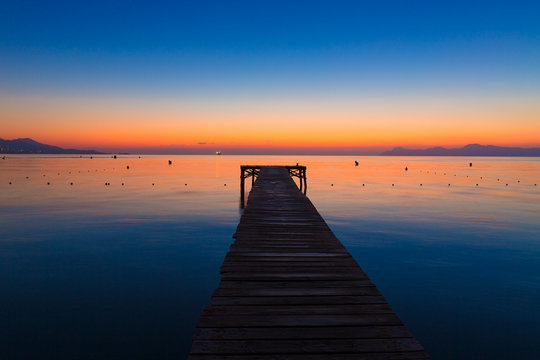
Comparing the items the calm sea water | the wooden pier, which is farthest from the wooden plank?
the calm sea water

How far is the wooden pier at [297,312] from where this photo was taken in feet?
11.7

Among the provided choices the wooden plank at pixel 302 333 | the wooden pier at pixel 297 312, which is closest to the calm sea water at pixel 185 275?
the wooden pier at pixel 297 312

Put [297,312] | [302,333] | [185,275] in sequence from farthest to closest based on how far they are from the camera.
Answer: [185,275] → [297,312] → [302,333]

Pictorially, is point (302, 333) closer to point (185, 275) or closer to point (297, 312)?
point (297, 312)

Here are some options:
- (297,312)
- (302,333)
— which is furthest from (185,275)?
(302,333)

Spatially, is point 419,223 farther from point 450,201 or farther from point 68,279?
point 68,279

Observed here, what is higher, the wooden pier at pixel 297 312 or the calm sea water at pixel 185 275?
the wooden pier at pixel 297 312

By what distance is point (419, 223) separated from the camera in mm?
20141

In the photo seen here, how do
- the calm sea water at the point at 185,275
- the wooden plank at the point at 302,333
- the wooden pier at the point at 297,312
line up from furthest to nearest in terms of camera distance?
the calm sea water at the point at 185,275 < the wooden plank at the point at 302,333 < the wooden pier at the point at 297,312

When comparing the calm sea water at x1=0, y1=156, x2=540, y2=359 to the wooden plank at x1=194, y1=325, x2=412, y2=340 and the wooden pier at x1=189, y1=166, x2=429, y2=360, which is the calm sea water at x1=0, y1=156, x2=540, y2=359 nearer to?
the wooden pier at x1=189, y1=166, x2=429, y2=360

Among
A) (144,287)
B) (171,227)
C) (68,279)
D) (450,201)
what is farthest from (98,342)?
(450,201)

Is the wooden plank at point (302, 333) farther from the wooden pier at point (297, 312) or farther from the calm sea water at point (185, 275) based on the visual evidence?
the calm sea water at point (185, 275)

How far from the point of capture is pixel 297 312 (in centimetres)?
436

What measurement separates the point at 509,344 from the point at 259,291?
6596 mm
